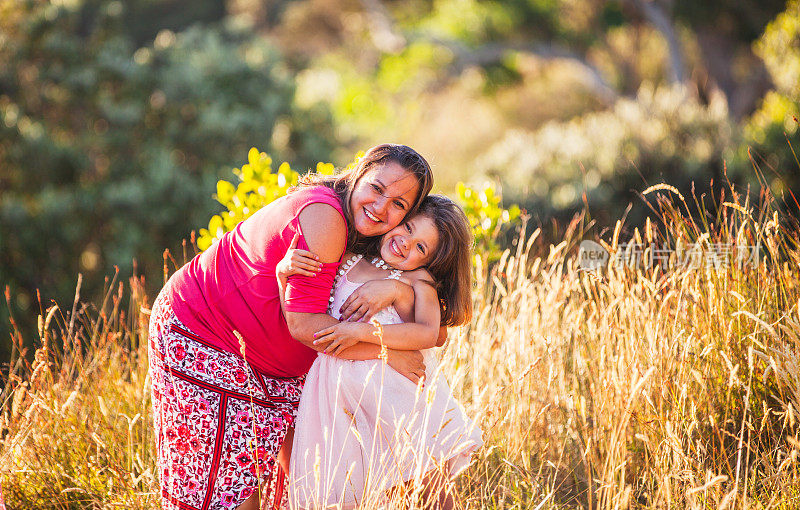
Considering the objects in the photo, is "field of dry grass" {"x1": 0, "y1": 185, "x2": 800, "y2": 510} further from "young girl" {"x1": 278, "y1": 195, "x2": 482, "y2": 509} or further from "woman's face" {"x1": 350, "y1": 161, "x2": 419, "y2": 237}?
"woman's face" {"x1": 350, "y1": 161, "x2": 419, "y2": 237}

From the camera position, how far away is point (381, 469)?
2.41 m

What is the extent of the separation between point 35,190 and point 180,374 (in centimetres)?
653

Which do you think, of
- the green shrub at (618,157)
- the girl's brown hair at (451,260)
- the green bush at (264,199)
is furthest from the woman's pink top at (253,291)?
the green shrub at (618,157)

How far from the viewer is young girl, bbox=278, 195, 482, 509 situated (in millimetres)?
2312

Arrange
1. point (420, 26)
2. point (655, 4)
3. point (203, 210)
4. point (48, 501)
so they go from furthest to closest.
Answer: point (420, 26) < point (655, 4) < point (203, 210) < point (48, 501)

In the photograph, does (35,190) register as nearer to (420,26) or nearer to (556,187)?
(556,187)

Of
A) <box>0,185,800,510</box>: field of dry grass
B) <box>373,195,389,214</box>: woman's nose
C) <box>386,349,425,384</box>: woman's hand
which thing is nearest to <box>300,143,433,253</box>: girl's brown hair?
<box>373,195,389,214</box>: woman's nose

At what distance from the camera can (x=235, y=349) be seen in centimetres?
243

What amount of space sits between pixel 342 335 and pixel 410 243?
0.41 metres

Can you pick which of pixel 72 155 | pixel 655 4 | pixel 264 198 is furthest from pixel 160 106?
pixel 655 4

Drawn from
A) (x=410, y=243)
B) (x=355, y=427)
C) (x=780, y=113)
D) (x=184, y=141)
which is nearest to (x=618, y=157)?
(x=780, y=113)

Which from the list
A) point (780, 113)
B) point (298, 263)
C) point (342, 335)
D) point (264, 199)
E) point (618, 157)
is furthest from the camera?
point (618, 157)

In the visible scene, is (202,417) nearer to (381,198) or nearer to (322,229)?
(322,229)

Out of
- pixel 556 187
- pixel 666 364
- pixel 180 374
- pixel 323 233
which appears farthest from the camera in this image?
pixel 556 187
